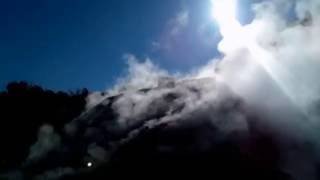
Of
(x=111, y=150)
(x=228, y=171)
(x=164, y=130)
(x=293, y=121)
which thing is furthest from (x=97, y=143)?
(x=293, y=121)

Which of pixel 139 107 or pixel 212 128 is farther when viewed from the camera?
pixel 139 107

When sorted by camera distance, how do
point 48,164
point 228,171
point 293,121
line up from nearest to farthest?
point 228,171 < point 293,121 < point 48,164

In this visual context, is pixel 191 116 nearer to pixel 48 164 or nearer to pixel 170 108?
pixel 170 108

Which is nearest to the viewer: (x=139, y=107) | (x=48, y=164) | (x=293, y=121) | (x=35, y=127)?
(x=293, y=121)

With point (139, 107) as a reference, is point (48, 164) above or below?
below

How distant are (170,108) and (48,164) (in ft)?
30.0

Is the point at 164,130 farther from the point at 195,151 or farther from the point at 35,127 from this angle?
the point at 35,127

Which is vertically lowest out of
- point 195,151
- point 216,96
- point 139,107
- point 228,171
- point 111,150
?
point 228,171

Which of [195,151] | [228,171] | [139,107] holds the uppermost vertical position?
[139,107]

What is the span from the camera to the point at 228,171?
98.6 feet

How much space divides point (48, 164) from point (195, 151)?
1112 centimetres

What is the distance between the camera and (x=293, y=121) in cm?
3222

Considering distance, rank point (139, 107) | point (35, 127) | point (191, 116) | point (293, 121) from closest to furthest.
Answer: point (293, 121) < point (191, 116) < point (139, 107) < point (35, 127)

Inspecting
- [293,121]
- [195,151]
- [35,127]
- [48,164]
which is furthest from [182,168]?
[35,127]
